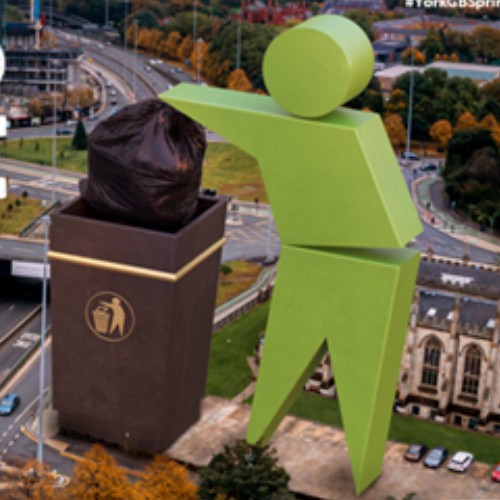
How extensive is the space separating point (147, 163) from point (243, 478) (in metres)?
19.7

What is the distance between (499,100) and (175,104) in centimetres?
11939

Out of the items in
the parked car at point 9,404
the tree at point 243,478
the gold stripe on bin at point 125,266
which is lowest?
the parked car at point 9,404

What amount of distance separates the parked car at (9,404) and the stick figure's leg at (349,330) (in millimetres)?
20364

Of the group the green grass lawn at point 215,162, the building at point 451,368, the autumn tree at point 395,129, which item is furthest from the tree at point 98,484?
the autumn tree at point 395,129

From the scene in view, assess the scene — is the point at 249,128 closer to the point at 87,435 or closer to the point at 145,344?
the point at 145,344

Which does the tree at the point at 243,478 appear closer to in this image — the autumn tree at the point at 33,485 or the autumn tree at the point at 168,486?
the autumn tree at the point at 168,486

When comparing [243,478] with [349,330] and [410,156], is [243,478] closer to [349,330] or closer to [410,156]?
[349,330]

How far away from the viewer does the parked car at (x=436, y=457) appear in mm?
77938

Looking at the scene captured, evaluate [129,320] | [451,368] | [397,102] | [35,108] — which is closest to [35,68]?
[35,108]

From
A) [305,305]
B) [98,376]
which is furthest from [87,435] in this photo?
[305,305]

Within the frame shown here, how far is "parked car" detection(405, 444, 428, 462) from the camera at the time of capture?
7844cm

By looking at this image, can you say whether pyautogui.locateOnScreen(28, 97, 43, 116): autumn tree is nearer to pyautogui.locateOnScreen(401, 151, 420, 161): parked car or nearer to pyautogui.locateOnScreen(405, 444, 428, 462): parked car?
pyautogui.locateOnScreen(401, 151, 420, 161): parked car

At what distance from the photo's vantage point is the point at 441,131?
569 feet

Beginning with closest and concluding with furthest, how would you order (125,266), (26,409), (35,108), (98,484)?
(98,484) < (125,266) < (26,409) < (35,108)
